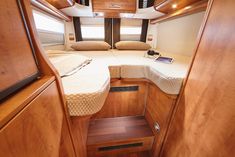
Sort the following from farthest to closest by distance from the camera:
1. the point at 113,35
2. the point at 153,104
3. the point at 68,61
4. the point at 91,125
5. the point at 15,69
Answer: the point at 113,35, the point at 91,125, the point at 153,104, the point at 68,61, the point at 15,69

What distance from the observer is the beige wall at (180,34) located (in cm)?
125

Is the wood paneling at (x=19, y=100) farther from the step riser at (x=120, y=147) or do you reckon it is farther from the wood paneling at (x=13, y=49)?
the step riser at (x=120, y=147)

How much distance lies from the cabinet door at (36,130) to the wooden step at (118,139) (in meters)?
0.73

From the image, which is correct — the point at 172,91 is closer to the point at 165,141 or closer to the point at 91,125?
the point at 165,141

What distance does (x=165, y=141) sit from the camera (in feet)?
3.03

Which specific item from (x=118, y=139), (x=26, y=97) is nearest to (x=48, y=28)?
(x=26, y=97)

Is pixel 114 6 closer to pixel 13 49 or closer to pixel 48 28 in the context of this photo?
pixel 48 28

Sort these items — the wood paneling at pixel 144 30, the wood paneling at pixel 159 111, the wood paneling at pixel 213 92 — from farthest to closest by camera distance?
the wood paneling at pixel 144 30
the wood paneling at pixel 159 111
the wood paneling at pixel 213 92

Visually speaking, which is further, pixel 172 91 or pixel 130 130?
pixel 130 130

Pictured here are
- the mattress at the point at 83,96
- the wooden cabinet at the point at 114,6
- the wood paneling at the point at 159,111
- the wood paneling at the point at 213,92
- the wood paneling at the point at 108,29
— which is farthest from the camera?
the wood paneling at the point at 108,29

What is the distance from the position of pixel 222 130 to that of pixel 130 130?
890 mm

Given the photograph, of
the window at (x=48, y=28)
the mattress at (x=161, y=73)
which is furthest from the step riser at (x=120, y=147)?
the window at (x=48, y=28)

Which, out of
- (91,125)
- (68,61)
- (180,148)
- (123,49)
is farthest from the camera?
(123,49)

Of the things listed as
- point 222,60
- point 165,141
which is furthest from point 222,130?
point 165,141
